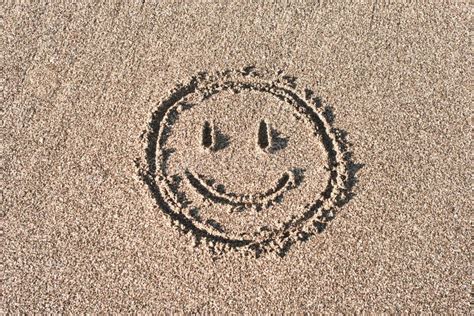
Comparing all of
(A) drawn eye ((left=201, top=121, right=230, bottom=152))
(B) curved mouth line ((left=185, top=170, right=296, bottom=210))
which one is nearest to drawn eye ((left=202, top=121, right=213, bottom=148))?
(A) drawn eye ((left=201, top=121, right=230, bottom=152))

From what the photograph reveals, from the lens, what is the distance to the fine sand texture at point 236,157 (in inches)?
98.5

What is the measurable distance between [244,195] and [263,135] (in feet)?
1.24

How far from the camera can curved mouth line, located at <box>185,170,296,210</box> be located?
2654 millimetres

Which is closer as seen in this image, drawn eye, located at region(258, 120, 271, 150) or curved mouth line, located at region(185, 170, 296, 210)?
curved mouth line, located at region(185, 170, 296, 210)

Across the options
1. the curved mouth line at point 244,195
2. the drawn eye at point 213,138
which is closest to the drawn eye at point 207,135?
the drawn eye at point 213,138

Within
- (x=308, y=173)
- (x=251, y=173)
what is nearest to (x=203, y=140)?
(x=251, y=173)

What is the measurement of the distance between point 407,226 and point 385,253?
7.9 inches

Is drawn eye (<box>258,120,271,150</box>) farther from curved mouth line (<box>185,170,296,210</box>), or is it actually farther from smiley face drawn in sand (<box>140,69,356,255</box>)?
curved mouth line (<box>185,170,296,210</box>)

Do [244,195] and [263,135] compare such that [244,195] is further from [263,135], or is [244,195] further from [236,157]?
[263,135]

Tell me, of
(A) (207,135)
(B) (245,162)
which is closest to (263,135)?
(B) (245,162)

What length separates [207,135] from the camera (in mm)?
2789

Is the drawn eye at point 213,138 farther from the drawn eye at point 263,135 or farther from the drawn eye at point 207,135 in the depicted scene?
the drawn eye at point 263,135

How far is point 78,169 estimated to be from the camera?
2.72 m

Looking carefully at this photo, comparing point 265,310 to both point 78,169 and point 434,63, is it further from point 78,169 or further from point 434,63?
point 434,63
